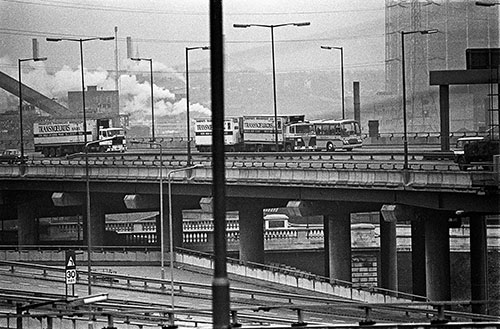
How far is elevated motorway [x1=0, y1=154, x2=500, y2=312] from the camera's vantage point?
44.1m

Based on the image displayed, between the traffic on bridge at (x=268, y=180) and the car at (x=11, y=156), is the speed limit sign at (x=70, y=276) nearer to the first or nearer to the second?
the traffic on bridge at (x=268, y=180)

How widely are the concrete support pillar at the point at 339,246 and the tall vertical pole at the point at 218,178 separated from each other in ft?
145

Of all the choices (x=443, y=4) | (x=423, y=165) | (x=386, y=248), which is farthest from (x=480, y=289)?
(x=443, y=4)

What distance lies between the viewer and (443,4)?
9094cm

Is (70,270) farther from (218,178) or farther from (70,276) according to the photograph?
(218,178)

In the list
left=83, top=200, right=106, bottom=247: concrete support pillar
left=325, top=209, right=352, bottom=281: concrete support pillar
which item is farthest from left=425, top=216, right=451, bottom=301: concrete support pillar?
left=83, top=200, right=106, bottom=247: concrete support pillar

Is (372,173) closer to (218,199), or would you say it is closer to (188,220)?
(188,220)

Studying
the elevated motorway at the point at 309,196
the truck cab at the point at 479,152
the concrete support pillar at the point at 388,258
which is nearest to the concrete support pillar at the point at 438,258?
the elevated motorway at the point at 309,196

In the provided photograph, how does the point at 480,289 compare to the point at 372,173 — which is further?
the point at 372,173

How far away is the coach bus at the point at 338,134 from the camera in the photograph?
70.1 metres

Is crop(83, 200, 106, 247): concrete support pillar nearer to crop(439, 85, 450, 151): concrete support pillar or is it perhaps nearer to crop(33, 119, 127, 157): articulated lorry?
crop(33, 119, 127, 157): articulated lorry

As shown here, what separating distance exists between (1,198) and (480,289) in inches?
1298

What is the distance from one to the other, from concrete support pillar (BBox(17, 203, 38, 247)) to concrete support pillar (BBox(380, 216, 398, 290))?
76.4 feet

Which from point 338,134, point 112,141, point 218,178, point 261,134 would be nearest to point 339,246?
point 338,134
